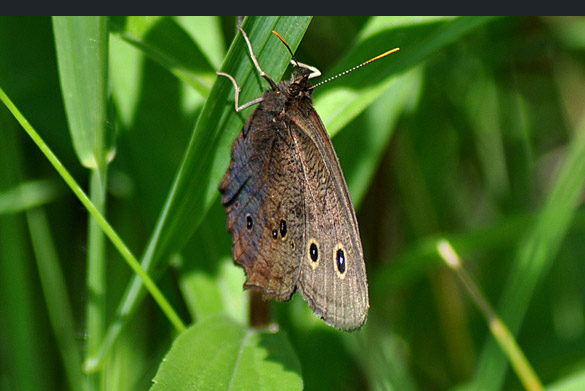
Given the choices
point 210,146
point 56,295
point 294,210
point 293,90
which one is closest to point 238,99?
point 210,146

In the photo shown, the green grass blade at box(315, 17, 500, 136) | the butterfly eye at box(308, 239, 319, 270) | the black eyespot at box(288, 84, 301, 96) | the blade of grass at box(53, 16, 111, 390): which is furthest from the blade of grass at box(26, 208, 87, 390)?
the green grass blade at box(315, 17, 500, 136)

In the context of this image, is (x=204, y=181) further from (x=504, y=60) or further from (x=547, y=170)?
(x=547, y=170)

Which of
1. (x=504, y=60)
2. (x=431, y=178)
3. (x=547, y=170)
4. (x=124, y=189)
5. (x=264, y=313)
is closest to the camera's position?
(x=264, y=313)

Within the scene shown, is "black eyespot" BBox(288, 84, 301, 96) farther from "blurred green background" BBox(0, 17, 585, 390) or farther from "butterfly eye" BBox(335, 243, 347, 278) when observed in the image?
"butterfly eye" BBox(335, 243, 347, 278)

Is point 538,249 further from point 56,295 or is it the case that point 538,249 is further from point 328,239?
point 56,295

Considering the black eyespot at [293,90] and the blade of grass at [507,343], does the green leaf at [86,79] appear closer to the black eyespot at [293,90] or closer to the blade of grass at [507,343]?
the black eyespot at [293,90]

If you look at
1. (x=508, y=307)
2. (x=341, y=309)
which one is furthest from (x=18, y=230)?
(x=508, y=307)

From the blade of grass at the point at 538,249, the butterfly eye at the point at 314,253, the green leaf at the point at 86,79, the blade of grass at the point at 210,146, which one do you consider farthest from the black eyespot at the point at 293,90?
the blade of grass at the point at 538,249
